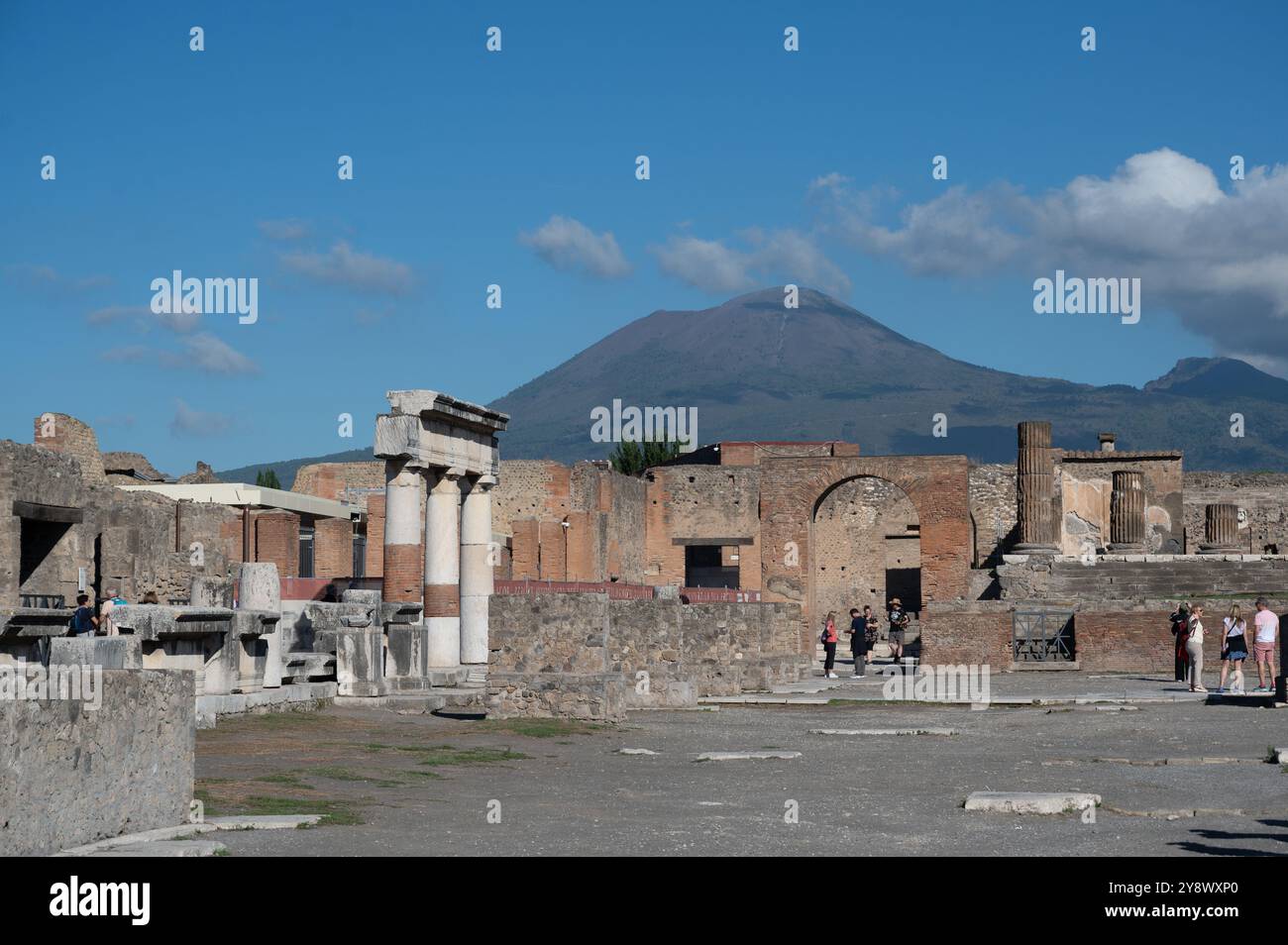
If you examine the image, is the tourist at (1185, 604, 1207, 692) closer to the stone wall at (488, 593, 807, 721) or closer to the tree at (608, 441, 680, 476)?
the stone wall at (488, 593, 807, 721)

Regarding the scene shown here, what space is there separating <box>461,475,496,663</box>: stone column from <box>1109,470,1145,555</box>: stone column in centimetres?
2322

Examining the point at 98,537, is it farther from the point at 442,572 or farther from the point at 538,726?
the point at 538,726

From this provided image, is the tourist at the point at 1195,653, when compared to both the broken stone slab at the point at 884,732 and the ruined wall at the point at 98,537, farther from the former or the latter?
the ruined wall at the point at 98,537

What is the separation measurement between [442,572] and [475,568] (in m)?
1.46

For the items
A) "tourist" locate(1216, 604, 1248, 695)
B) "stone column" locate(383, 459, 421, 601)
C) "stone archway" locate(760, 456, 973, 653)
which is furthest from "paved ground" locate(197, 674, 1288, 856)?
"stone archway" locate(760, 456, 973, 653)

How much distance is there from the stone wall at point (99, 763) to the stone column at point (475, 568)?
16.1m

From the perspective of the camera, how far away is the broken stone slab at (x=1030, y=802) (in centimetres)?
983

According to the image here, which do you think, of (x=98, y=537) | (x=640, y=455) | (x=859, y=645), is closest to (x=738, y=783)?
(x=98, y=537)

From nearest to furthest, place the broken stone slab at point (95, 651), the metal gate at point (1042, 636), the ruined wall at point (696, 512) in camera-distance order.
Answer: the broken stone slab at point (95, 651) → the metal gate at point (1042, 636) → the ruined wall at point (696, 512)

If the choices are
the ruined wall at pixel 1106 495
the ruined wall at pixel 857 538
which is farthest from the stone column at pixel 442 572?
the ruined wall at pixel 857 538

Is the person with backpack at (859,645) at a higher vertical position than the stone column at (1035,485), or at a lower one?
lower

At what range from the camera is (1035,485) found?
143ft
